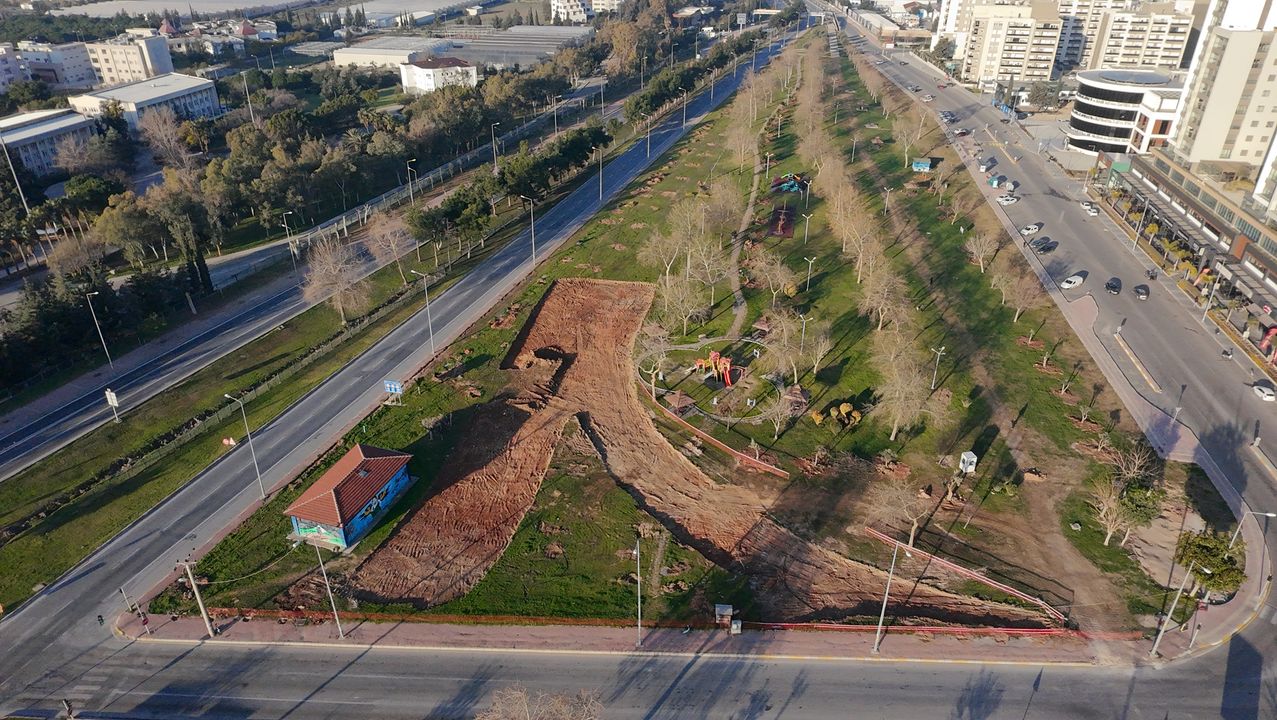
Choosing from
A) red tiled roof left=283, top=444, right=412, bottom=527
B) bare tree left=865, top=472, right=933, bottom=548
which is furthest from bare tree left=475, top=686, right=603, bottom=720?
Result: bare tree left=865, top=472, right=933, bottom=548

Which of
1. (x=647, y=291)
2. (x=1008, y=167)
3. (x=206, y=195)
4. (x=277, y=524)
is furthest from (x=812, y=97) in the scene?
(x=277, y=524)

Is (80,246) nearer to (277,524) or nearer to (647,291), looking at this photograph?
(277,524)

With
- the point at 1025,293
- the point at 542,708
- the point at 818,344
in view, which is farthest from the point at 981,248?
the point at 542,708

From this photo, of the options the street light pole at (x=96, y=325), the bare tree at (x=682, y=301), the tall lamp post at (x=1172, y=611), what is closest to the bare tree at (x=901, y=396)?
the tall lamp post at (x=1172, y=611)

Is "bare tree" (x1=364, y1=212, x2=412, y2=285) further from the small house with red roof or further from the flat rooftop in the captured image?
the flat rooftop

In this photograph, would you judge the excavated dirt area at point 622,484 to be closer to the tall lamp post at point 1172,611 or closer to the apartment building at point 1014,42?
the tall lamp post at point 1172,611
